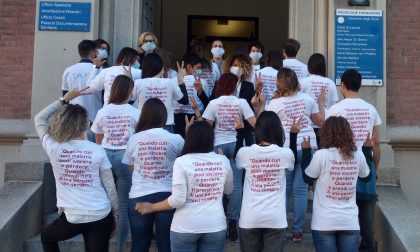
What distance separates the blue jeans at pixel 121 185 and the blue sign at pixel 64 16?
374 centimetres

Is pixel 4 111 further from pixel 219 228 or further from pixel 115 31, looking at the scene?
pixel 219 228

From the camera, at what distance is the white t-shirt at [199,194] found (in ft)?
12.8

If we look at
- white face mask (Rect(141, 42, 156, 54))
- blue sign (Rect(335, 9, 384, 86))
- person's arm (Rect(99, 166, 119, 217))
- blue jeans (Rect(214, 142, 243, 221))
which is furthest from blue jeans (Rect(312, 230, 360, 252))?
blue sign (Rect(335, 9, 384, 86))

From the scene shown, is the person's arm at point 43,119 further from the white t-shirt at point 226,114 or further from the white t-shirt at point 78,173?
the white t-shirt at point 226,114

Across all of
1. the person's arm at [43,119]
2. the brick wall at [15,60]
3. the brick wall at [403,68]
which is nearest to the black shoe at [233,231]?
the person's arm at [43,119]

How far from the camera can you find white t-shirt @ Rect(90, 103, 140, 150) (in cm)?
492

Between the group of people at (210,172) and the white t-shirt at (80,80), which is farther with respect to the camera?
the white t-shirt at (80,80)

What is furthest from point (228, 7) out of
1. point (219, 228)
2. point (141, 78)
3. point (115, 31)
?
point (219, 228)

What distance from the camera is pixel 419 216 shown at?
5.41m

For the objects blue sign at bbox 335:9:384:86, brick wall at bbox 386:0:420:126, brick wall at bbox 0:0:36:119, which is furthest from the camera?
brick wall at bbox 386:0:420:126

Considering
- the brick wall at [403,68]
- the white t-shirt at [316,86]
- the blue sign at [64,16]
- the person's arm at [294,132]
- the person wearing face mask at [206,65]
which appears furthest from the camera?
the brick wall at [403,68]

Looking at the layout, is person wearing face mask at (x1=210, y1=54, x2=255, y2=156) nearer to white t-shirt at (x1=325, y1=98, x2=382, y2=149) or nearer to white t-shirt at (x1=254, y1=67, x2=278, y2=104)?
white t-shirt at (x1=254, y1=67, x2=278, y2=104)

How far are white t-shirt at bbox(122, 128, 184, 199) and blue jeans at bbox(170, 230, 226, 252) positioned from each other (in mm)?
500

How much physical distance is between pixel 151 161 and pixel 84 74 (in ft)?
8.76
